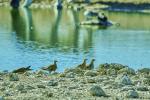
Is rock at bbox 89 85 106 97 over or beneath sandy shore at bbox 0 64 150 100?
over

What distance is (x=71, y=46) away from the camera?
52.4m

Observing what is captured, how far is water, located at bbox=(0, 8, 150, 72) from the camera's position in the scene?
1588 inches

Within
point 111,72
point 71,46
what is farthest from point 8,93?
point 71,46

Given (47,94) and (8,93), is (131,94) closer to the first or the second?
(47,94)

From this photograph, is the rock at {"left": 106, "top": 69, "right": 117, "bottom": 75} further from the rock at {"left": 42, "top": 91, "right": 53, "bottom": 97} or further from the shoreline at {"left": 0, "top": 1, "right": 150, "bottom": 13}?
the shoreline at {"left": 0, "top": 1, "right": 150, "bottom": 13}

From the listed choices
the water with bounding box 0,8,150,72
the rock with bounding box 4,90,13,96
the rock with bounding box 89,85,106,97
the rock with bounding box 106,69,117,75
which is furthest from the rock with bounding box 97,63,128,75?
the rock with bounding box 4,90,13,96

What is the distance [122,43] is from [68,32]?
1438 centimetres

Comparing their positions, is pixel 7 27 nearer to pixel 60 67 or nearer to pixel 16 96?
pixel 60 67

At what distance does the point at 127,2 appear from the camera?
389 feet

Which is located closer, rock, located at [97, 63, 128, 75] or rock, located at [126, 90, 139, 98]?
rock, located at [126, 90, 139, 98]

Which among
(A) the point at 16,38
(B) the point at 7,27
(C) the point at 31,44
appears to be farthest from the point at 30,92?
(B) the point at 7,27

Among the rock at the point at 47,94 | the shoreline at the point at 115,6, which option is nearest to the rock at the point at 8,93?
the rock at the point at 47,94

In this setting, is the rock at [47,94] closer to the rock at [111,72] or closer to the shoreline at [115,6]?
the rock at [111,72]

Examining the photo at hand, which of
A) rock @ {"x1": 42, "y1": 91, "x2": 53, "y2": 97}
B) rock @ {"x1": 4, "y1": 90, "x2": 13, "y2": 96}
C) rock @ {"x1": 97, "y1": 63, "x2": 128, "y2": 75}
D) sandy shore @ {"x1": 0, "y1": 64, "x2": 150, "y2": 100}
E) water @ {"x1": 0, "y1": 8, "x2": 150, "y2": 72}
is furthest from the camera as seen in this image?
water @ {"x1": 0, "y1": 8, "x2": 150, "y2": 72}
